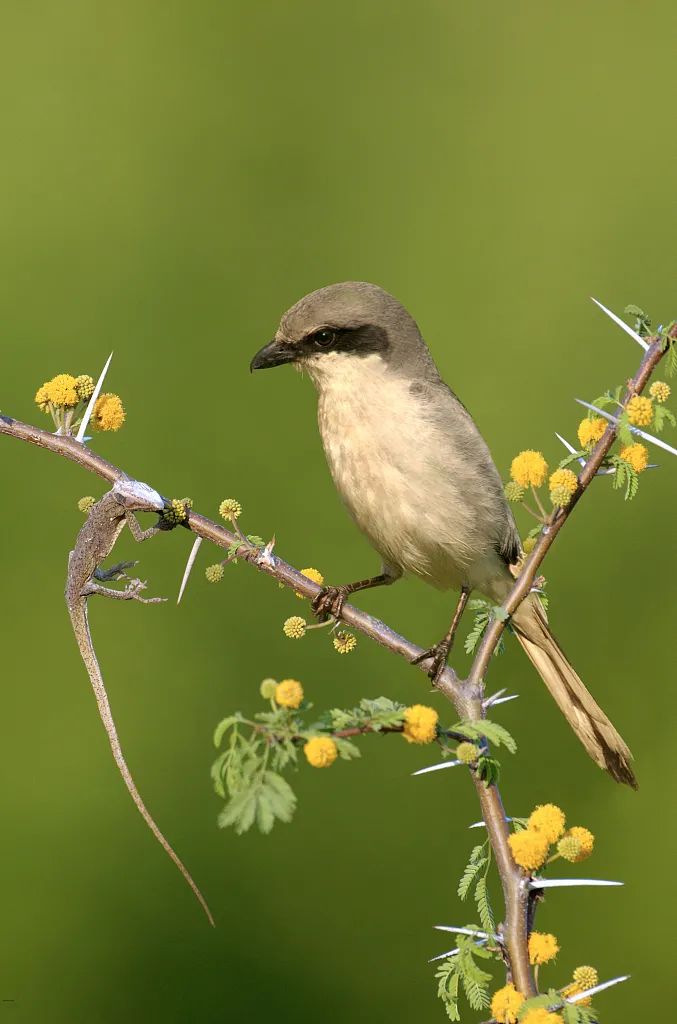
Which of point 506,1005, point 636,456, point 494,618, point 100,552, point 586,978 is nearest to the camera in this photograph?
point 506,1005

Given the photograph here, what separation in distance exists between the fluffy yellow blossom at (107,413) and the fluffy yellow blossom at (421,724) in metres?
0.82

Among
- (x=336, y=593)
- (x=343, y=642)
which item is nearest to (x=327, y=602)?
(x=336, y=593)

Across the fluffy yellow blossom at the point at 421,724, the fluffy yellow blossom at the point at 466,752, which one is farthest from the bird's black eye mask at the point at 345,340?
the fluffy yellow blossom at the point at 421,724

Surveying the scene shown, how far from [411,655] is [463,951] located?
492 millimetres

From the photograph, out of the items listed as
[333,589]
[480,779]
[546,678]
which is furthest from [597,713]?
[480,779]

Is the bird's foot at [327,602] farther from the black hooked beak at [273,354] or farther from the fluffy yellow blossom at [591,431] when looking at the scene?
the fluffy yellow blossom at [591,431]

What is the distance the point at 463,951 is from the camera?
1638mm

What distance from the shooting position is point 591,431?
1693 millimetres

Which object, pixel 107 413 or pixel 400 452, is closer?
pixel 107 413

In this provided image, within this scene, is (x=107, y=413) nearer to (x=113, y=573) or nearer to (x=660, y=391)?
(x=113, y=573)

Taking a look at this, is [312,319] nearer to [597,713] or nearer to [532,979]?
[597,713]

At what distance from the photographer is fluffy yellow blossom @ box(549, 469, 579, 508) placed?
5.49ft

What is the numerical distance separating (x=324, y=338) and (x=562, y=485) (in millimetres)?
1365

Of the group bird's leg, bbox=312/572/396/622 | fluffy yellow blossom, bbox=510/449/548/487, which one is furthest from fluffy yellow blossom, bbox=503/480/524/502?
bird's leg, bbox=312/572/396/622
